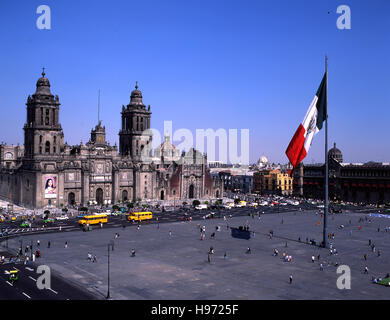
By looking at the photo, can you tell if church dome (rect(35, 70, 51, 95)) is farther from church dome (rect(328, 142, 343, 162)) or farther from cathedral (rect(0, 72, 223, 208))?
church dome (rect(328, 142, 343, 162))

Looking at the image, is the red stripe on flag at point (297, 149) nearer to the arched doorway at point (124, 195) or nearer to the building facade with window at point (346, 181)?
the arched doorway at point (124, 195)

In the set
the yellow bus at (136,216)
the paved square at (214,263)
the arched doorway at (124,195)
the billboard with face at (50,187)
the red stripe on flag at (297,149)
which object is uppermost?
the red stripe on flag at (297,149)

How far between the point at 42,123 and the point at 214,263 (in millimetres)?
68256

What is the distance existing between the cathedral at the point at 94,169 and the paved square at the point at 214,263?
32232 mm

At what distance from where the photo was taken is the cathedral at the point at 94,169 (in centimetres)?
9788

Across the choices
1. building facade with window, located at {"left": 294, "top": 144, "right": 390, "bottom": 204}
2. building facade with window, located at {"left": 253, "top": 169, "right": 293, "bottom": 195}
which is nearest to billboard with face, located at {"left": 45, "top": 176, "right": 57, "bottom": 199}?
building facade with window, located at {"left": 294, "top": 144, "right": 390, "bottom": 204}

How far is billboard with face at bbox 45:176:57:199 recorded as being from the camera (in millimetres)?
96125

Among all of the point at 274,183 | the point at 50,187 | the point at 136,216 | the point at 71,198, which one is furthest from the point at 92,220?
the point at 274,183

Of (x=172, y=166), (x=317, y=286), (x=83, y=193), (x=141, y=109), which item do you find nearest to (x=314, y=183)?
(x=172, y=166)

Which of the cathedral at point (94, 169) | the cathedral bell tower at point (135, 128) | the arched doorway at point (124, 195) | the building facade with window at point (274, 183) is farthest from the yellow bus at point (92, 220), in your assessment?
the building facade with window at point (274, 183)

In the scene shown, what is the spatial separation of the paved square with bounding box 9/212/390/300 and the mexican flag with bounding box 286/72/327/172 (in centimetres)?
1271
